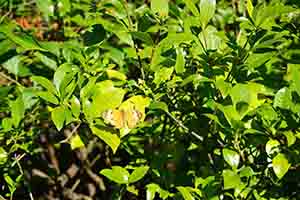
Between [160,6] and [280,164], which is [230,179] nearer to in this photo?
[280,164]

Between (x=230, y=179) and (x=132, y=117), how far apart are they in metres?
0.27

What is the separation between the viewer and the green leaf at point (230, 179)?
1.33 metres

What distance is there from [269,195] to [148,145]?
0.53m

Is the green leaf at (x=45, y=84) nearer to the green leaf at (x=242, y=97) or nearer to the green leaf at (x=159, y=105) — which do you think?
the green leaf at (x=159, y=105)

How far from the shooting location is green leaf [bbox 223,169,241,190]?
1.33 meters

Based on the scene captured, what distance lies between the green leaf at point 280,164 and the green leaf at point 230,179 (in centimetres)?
10

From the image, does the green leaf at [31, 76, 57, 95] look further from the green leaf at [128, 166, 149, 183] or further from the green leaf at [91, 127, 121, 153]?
the green leaf at [128, 166, 149, 183]

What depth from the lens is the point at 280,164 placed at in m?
1.28

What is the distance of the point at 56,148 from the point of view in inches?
91.7

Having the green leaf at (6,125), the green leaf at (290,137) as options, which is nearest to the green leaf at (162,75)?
the green leaf at (290,137)

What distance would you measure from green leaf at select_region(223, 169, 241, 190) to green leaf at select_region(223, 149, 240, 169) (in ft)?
0.06

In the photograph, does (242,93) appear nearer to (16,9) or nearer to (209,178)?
(209,178)

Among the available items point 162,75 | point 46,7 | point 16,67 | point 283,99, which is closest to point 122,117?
point 162,75

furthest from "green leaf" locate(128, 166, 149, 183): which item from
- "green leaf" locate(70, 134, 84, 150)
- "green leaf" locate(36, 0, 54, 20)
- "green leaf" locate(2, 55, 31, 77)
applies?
"green leaf" locate(36, 0, 54, 20)
